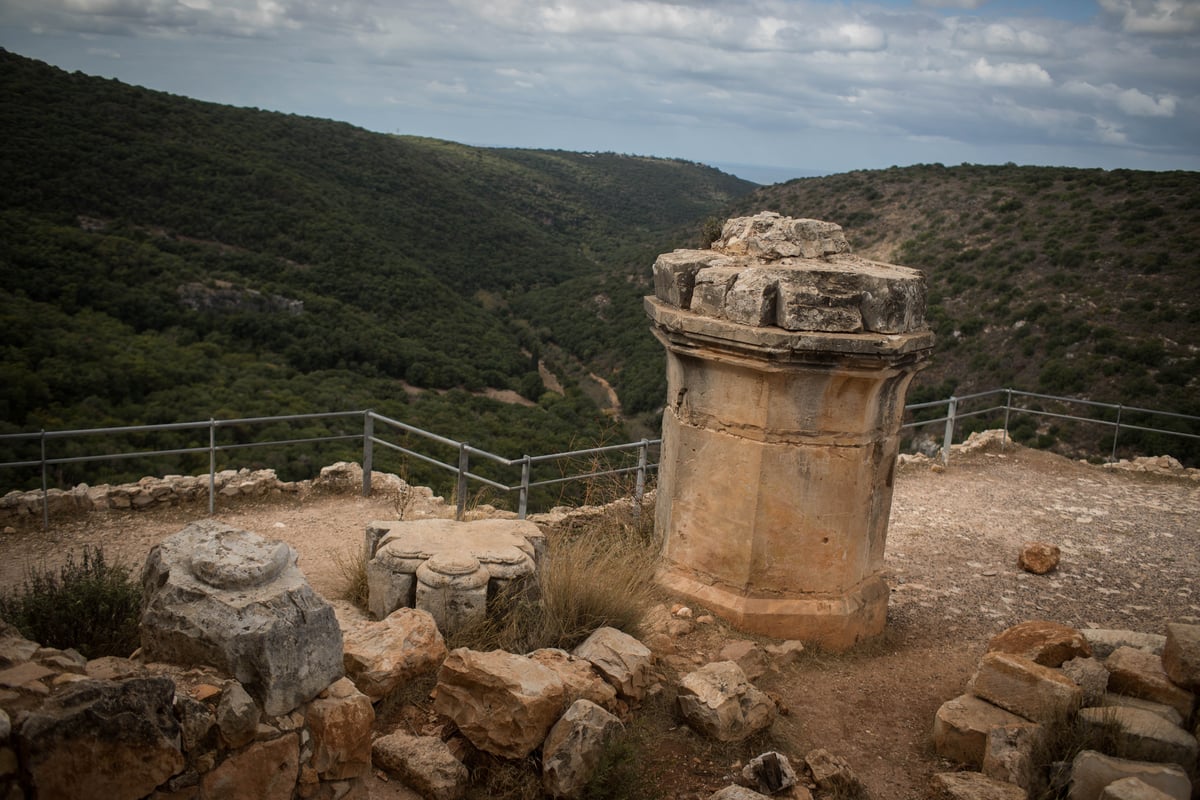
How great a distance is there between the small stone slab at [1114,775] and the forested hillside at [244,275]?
253 inches

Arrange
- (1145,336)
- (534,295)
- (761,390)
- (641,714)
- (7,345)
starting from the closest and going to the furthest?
(641,714), (761,390), (7,345), (1145,336), (534,295)

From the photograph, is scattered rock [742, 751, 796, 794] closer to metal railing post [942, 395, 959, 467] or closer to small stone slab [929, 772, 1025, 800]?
small stone slab [929, 772, 1025, 800]

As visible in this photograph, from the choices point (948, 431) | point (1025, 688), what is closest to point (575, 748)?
point (1025, 688)

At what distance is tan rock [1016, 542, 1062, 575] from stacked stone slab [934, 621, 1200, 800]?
8.59 feet

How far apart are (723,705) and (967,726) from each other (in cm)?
119

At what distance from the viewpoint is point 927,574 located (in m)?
7.13

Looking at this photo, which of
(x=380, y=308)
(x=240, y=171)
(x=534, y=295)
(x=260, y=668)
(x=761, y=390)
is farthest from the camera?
(x=534, y=295)

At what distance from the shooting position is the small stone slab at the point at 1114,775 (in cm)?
344

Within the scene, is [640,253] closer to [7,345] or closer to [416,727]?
[7,345]

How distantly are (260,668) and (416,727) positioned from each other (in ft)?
2.82

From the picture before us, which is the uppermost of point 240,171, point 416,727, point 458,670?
point 240,171

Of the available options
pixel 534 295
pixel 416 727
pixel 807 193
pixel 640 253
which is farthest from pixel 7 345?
pixel 807 193

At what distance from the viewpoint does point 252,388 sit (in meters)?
16.5

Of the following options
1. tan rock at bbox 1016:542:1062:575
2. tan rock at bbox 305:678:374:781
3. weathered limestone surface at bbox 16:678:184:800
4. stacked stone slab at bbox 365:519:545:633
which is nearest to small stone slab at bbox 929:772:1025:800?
stacked stone slab at bbox 365:519:545:633
